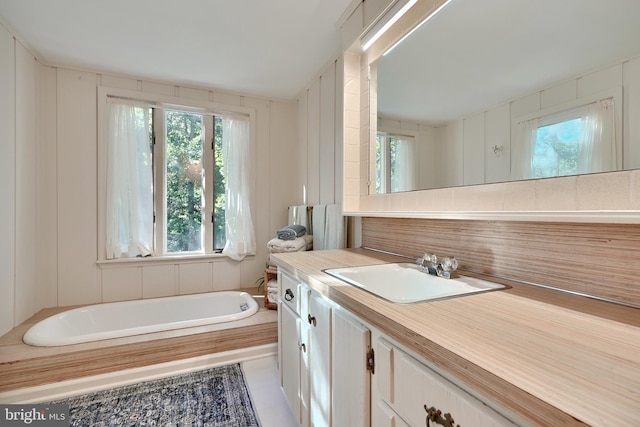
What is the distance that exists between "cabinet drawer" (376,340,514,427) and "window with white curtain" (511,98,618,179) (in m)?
0.70

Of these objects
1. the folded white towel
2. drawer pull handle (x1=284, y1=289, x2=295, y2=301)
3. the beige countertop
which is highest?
the beige countertop

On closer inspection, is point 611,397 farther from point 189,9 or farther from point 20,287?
point 20,287

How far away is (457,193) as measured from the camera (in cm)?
116

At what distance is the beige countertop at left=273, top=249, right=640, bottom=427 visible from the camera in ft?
1.17

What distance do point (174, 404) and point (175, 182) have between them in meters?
1.96

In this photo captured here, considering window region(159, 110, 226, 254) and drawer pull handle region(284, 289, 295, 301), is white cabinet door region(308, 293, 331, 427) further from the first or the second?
window region(159, 110, 226, 254)

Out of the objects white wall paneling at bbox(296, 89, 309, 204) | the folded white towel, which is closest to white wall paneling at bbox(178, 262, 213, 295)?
the folded white towel

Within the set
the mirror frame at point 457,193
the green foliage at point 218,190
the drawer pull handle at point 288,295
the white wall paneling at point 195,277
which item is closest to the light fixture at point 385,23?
the mirror frame at point 457,193

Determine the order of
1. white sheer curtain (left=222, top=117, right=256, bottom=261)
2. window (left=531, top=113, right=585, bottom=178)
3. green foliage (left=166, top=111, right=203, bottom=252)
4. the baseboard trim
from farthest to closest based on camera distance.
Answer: white sheer curtain (left=222, top=117, right=256, bottom=261)
green foliage (left=166, top=111, right=203, bottom=252)
the baseboard trim
window (left=531, top=113, right=585, bottom=178)

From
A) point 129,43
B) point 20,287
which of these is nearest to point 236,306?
point 20,287

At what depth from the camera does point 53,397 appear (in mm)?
1669

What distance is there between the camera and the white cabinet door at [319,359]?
3.22 ft

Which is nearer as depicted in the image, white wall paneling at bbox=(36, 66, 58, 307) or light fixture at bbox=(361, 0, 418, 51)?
light fixture at bbox=(361, 0, 418, 51)

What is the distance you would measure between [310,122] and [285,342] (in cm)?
208
